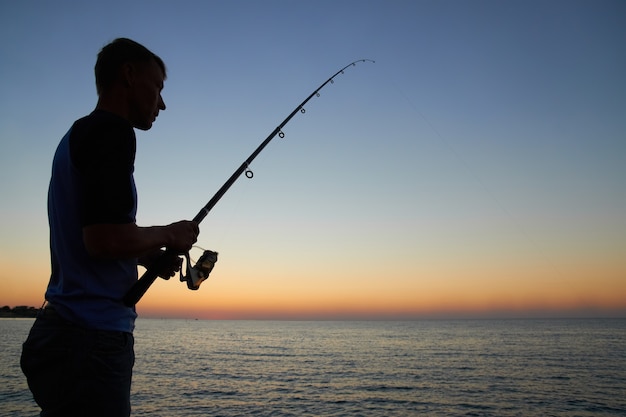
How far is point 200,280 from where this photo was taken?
107 inches

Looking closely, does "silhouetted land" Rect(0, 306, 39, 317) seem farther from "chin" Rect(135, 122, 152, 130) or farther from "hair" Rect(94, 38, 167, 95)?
"hair" Rect(94, 38, 167, 95)

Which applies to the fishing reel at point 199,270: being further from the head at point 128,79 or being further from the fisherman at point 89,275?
the head at point 128,79

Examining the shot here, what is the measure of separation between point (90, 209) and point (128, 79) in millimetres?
689

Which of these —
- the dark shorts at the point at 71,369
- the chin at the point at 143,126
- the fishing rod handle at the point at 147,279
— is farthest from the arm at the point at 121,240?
the chin at the point at 143,126

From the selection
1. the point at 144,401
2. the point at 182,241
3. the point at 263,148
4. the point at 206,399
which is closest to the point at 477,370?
the point at 206,399

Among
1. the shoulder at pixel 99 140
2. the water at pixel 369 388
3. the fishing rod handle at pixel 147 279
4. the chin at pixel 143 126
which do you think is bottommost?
the water at pixel 369 388

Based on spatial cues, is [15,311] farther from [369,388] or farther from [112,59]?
[112,59]

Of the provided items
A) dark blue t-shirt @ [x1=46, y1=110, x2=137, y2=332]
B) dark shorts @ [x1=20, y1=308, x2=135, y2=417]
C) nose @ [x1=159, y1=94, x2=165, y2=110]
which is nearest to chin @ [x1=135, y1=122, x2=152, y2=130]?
nose @ [x1=159, y1=94, x2=165, y2=110]

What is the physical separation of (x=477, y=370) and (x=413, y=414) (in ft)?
49.0

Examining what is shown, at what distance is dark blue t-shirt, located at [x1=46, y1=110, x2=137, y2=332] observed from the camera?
1.57 meters

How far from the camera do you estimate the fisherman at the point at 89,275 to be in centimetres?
157

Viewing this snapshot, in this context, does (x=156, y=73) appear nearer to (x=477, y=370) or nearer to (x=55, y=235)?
(x=55, y=235)

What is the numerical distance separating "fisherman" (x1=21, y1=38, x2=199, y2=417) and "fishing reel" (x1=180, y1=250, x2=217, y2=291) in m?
0.73

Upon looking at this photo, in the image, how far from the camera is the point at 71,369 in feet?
5.16
